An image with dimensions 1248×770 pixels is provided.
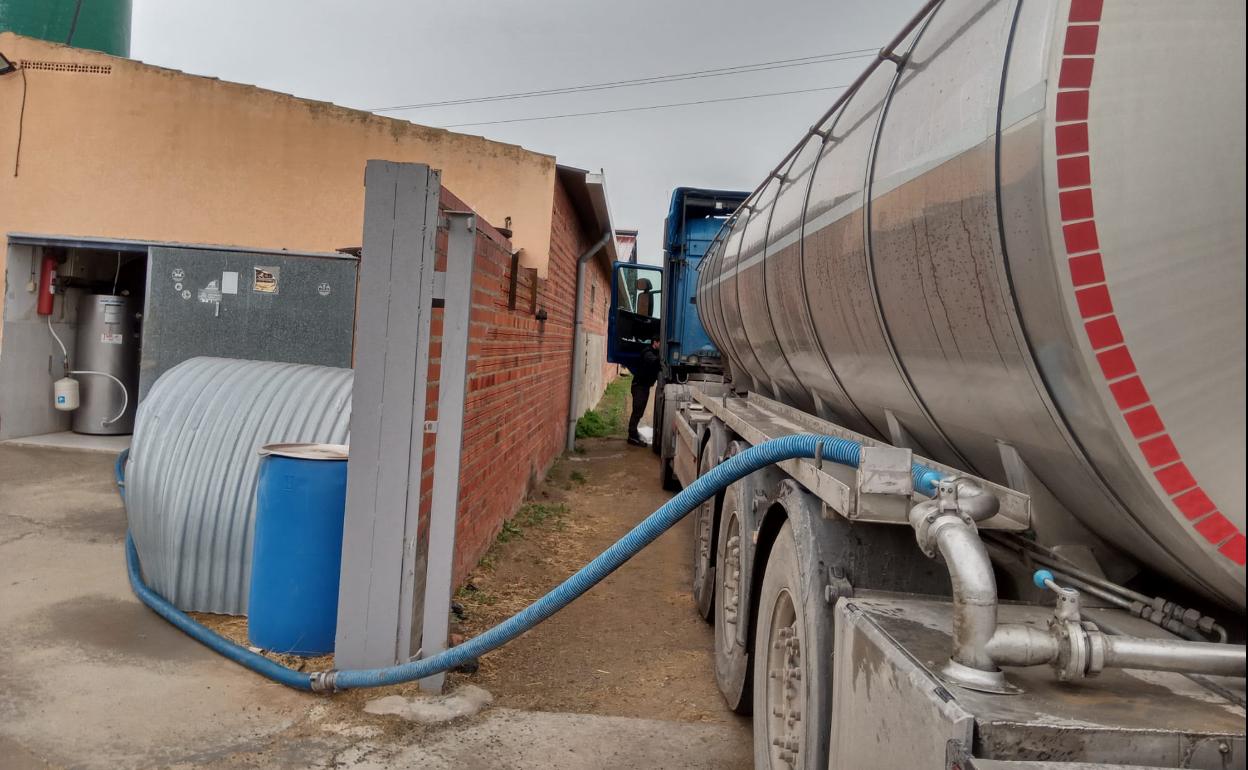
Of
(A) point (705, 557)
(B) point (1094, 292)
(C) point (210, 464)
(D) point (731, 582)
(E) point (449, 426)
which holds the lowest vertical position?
(A) point (705, 557)

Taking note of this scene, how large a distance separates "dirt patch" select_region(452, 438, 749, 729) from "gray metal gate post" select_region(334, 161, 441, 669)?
59 centimetres

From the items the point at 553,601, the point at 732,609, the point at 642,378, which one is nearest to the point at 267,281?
the point at 642,378

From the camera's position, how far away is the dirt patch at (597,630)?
408cm

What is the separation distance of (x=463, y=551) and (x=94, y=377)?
24.0ft

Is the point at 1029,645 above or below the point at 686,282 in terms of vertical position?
below

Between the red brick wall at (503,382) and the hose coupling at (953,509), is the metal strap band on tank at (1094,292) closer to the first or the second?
the hose coupling at (953,509)

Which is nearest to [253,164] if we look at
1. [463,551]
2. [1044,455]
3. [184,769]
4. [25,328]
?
[25,328]

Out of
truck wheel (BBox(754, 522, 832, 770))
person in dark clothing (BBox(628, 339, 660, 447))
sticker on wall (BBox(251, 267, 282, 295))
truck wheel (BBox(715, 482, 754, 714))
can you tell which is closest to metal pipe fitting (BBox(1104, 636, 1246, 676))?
truck wheel (BBox(754, 522, 832, 770))

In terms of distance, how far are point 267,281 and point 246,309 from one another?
1.19 feet

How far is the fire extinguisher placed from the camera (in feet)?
32.1

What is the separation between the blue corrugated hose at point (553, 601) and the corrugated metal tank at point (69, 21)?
1056 cm

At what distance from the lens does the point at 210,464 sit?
15.4ft

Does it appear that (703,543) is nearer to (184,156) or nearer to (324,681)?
(324,681)

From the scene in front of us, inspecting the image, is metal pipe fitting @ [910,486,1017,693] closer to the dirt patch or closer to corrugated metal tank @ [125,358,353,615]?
the dirt patch
